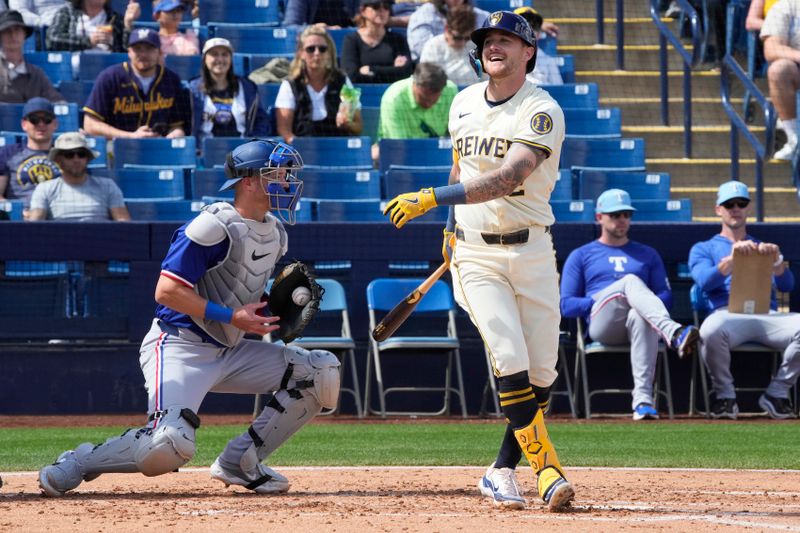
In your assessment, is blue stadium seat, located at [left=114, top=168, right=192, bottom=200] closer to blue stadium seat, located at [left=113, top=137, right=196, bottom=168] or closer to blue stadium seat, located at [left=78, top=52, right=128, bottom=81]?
blue stadium seat, located at [left=113, top=137, right=196, bottom=168]

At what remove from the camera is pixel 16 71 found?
11.3 metres

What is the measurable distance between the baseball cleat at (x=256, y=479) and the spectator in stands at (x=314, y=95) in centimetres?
569

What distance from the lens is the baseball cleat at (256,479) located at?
18.7 ft

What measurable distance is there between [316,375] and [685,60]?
7632 mm

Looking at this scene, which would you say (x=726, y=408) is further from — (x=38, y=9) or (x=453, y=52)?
(x=38, y=9)

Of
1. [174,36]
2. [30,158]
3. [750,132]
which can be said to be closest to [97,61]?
[174,36]

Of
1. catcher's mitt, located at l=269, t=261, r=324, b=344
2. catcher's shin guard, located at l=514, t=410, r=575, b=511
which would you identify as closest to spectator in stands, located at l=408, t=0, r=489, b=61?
catcher's mitt, located at l=269, t=261, r=324, b=344

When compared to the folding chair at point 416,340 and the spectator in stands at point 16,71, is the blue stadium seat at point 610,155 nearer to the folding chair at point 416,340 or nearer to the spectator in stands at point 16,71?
the folding chair at point 416,340

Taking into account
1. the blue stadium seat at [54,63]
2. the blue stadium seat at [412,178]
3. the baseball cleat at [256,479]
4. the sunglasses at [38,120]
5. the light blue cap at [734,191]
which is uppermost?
the blue stadium seat at [54,63]

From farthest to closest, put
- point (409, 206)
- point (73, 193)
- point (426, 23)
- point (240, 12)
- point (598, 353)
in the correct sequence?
point (240, 12), point (426, 23), point (598, 353), point (73, 193), point (409, 206)

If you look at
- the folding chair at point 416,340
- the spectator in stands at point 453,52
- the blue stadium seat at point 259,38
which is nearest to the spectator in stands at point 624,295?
the folding chair at point 416,340

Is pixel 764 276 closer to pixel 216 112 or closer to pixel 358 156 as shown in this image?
pixel 358 156

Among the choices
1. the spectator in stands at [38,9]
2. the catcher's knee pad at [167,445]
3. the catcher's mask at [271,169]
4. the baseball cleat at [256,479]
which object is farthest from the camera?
the spectator in stands at [38,9]

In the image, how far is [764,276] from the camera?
983 centimetres
